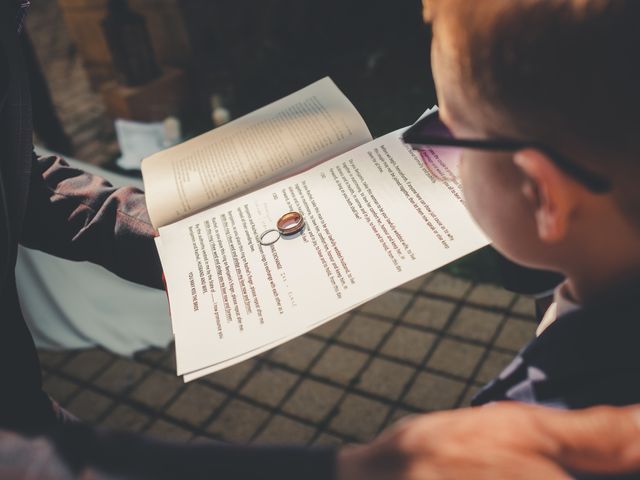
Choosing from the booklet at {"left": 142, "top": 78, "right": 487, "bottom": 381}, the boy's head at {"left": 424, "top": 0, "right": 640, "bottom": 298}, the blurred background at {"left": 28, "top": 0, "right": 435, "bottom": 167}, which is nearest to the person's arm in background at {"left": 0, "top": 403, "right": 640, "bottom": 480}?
the boy's head at {"left": 424, "top": 0, "right": 640, "bottom": 298}

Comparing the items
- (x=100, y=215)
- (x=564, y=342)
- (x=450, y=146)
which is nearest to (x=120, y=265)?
(x=100, y=215)

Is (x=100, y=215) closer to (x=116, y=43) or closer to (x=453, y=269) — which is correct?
(x=453, y=269)

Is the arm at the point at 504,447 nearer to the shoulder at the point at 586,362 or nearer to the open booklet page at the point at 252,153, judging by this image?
the shoulder at the point at 586,362

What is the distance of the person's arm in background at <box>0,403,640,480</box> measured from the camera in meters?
0.66

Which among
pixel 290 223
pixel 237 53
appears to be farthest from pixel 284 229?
pixel 237 53

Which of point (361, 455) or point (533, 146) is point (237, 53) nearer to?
point (533, 146)

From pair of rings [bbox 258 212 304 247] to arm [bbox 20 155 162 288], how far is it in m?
0.28

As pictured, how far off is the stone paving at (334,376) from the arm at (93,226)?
1314 millimetres

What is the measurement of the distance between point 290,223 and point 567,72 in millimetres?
754

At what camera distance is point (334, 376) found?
2816 millimetres

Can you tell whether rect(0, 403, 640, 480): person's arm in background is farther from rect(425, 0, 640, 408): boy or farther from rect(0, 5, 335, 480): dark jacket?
rect(425, 0, 640, 408): boy

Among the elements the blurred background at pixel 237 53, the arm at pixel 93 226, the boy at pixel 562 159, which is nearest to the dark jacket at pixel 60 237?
the arm at pixel 93 226

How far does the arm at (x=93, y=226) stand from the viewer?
146cm

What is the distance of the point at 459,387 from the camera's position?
8.61ft
